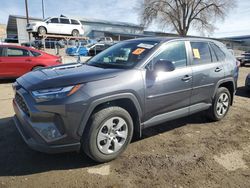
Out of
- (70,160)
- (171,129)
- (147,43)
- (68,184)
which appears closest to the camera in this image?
(68,184)

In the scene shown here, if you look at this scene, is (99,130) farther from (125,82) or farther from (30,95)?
(30,95)

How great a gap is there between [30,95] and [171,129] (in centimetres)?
269

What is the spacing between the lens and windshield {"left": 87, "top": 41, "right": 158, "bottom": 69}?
3.67 metres

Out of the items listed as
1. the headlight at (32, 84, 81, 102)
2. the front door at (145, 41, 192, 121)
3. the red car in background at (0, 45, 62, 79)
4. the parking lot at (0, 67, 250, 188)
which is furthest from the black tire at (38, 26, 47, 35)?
the headlight at (32, 84, 81, 102)

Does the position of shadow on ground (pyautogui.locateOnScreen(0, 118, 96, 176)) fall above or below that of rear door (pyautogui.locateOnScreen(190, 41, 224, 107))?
below

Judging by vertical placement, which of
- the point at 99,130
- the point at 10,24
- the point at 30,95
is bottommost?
the point at 99,130

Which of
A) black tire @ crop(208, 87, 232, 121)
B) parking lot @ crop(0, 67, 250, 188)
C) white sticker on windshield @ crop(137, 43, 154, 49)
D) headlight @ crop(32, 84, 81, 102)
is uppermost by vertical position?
white sticker on windshield @ crop(137, 43, 154, 49)

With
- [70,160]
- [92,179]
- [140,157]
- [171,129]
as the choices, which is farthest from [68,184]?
[171,129]

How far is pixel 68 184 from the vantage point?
2832 mm

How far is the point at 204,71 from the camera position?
4.39 metres

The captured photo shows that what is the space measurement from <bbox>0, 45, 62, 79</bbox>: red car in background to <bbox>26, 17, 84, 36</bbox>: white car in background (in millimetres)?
11755

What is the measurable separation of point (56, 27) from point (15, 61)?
517 inches

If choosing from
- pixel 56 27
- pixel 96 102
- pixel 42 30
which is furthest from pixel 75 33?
pixel 96 102

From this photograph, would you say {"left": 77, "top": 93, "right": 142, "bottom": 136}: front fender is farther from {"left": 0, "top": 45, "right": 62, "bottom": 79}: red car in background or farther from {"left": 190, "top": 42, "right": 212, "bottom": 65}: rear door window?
{"left": 0, "top": 45, "right": 62, "bottom": 79}: red car in background
